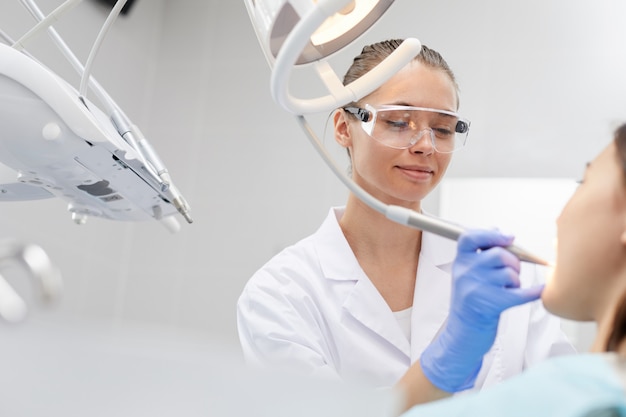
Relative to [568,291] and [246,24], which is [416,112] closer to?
[568,291]

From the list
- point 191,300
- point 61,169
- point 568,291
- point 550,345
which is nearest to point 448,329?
point 568,291

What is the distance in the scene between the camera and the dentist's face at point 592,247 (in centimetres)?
104

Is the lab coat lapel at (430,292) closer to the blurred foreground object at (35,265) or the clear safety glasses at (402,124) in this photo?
the clear safety glasses at (402,124)

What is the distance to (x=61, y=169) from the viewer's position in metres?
1.37

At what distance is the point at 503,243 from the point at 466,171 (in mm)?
2170

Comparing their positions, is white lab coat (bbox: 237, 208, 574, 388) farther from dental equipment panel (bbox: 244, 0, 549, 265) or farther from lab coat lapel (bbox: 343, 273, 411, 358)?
dental equipment panel (bbox: 244, 0, 549, 265)

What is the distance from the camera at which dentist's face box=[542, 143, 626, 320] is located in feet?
3.40

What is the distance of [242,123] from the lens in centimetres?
378

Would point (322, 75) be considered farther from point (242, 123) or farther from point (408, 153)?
point (242, 123)

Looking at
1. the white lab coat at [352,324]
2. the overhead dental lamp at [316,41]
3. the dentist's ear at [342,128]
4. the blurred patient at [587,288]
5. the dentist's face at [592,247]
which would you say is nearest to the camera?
the blurred patient at [587,288]

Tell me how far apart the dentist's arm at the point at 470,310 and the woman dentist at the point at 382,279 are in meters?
0.26

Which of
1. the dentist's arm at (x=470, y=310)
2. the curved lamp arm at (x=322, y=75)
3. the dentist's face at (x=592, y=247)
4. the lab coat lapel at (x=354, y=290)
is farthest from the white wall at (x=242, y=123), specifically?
the dentist's face at (x=592, y=247)

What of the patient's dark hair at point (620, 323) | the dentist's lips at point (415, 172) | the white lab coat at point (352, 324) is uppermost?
the dentist's lips at point (415, 172)

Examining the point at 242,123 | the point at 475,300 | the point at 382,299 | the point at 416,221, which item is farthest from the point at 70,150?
the point at 242,123
